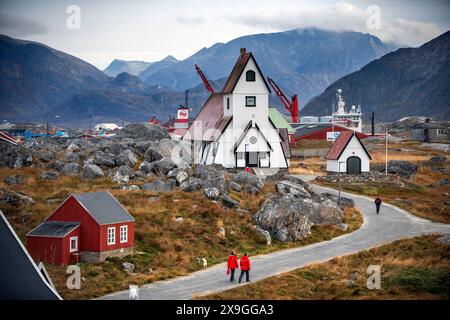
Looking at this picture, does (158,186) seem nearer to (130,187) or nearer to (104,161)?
(130,187)

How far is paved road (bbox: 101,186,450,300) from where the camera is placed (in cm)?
2972

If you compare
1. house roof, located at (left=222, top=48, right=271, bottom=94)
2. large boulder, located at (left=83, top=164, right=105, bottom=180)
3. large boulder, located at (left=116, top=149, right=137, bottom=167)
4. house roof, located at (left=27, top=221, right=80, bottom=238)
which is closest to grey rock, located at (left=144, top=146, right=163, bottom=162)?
large boulder, located at (left=116, top=149, right=137, bottom=167)

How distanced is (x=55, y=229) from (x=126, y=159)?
2657 cm

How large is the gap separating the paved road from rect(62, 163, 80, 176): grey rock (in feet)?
80.8

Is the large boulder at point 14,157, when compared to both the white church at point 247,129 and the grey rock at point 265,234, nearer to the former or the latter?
the white church at point 247,129

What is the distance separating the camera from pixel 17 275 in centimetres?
2252

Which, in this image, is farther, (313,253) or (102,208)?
(313,253)

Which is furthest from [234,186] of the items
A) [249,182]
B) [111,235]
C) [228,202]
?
[111,235]

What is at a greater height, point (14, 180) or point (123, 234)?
point (14, 180)

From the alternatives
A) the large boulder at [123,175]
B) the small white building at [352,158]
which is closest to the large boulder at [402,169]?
the small white building at [352,158]

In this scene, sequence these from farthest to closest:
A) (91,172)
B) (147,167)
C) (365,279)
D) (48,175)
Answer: (147,167)
(48,175)
(91,172)
(365,279)

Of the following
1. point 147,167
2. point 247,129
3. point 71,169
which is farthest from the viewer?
point 247,129

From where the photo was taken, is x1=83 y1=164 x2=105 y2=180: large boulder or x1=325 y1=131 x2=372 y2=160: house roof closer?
x1=83 y1=164 x2=105 y2=180: large boulder

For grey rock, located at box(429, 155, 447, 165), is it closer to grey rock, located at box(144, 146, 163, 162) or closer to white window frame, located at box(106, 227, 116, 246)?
grey rock, located at box(144, 146, 163, 162)
